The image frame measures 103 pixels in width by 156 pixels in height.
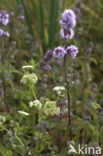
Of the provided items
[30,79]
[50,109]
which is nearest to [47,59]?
[30,79]

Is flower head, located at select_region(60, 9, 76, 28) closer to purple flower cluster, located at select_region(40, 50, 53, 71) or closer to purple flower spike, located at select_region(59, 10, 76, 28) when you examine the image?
purple flower spike, located at select_region(59, 10, 76, 28)

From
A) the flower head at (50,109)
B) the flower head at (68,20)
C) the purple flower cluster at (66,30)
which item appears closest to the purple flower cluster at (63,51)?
the purple flower cluster at (66,30)

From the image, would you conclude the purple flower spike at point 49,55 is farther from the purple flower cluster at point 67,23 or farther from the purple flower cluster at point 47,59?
the purple flower cluster at point 67,23

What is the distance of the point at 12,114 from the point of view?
2.03 metres

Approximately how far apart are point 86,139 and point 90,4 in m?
3.41

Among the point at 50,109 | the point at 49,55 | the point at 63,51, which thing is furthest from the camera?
the point at 49,55

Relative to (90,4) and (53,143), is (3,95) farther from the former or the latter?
(90,4)

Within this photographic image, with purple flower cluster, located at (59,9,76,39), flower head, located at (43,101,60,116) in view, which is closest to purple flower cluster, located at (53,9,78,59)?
purple flower cluster, located at (59,9,76,39)

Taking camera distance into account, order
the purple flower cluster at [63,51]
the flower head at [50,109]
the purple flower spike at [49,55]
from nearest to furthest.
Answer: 1. the flower head at [50,109]
2. the purple flower cluster at [63,51]
3. the purple flower spike at [49,55]

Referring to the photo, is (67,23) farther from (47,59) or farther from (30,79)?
(30,79)

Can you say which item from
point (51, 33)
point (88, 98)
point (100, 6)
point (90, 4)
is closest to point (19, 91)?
point (88, 98)

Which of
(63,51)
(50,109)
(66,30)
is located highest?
(66,30)

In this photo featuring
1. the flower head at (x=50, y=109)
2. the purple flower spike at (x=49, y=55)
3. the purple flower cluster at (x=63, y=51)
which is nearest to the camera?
the flower head at (x=50, y=109)

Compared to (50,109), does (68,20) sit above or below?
above
